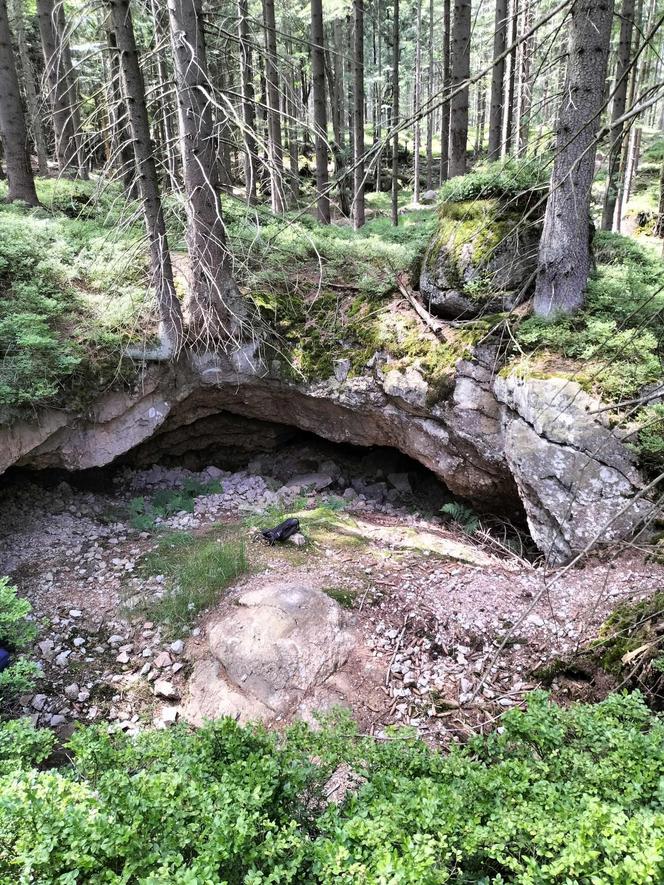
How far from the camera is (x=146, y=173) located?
6570 mm

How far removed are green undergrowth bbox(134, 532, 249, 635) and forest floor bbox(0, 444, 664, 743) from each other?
2 cm

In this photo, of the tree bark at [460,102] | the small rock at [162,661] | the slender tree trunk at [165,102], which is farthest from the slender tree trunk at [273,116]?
Answer: the small rock at [162,661]

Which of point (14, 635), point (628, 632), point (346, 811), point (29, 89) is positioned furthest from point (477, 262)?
point (29, 89)

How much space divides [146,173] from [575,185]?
5.25 metres

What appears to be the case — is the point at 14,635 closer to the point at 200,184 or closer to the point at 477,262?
the point at 200,184

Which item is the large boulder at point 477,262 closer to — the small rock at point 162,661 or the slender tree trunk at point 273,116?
the slender tree trunk at point 273,116

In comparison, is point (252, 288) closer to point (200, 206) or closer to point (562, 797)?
point (200, 206)

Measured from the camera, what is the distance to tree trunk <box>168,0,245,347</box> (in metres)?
5.92

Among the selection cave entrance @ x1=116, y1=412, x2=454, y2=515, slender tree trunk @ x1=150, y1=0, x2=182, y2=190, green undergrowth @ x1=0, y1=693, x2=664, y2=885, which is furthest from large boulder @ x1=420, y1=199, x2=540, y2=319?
green undergrowth @ x1=0, y1=693, x2=664, y2=885

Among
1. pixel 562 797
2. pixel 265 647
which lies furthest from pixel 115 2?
pixel 562 797

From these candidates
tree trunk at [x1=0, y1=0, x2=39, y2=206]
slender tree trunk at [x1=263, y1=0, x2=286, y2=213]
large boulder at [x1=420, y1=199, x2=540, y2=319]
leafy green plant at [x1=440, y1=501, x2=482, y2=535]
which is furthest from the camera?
tree trunk at [x1=0, y1=0, x2=39, y2=206]

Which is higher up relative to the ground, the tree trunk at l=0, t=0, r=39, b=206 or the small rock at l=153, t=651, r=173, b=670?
the tree trunk at l=0, t=0, r=39, b=206

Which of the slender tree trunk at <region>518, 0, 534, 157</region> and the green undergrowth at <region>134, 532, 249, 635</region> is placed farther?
the green undergrowth at <region>134, 532, 249, 635</region>

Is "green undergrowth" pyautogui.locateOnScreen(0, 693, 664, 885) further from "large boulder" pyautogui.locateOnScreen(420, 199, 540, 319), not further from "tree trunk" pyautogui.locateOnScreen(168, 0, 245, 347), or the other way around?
"large boulder" pyautogui.locateOnScreen(420, 199, 540, 319)
